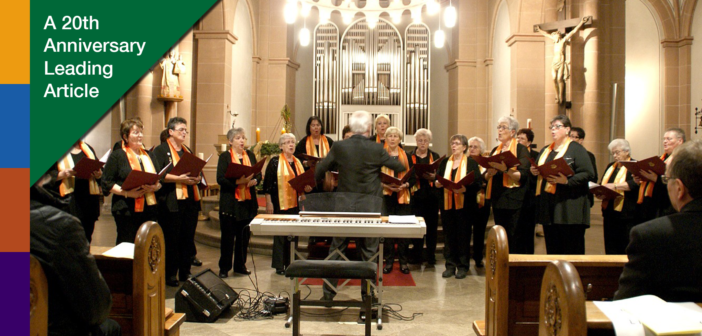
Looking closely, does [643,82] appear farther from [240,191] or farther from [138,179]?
[138,179]

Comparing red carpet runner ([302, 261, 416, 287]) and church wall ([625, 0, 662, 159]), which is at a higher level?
church wall ([625, 0, 662, 159])

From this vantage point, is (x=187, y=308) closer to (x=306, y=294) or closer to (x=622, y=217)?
(x=306, y=294)

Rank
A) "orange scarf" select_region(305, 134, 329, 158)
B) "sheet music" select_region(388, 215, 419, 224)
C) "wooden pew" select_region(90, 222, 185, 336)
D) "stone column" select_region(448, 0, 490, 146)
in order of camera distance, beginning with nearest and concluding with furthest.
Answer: "wooden pew" select_region(90, 222, 185, 336)
"sheet music" select_region(388, 215, 419, 224)
"orange scarf" select_region(305, 134, 329, 158)
"stone column" select_region(448, 0, 490, 146)

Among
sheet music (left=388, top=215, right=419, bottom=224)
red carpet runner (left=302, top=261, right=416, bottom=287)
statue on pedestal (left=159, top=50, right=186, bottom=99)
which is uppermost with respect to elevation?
statue on pedestal (left=159, top=50, right=186, bottom=99)

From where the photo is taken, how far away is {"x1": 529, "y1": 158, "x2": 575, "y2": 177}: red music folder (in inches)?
160

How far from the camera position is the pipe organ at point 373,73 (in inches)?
544

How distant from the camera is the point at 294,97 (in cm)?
1262

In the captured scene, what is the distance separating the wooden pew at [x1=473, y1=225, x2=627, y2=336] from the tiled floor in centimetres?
95

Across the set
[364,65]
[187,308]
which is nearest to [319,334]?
[187,308]

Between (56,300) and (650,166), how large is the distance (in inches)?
170

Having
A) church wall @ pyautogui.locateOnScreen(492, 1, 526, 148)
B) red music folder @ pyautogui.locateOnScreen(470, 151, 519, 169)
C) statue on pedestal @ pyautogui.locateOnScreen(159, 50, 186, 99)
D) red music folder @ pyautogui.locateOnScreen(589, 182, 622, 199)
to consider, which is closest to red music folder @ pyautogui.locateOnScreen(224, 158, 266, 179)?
red music folder @ pyautogui.locateOnScreen(470, 151, 519, 169)

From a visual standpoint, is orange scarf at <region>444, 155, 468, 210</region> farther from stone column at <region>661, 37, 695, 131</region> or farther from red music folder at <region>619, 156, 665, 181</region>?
stone column at <region>661, 37, 695, 131</region>

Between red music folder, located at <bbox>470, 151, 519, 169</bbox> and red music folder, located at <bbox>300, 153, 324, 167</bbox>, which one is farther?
red music folder, located at <bbox>300, 153, 324, 167</bbox>

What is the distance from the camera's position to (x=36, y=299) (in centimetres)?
153
